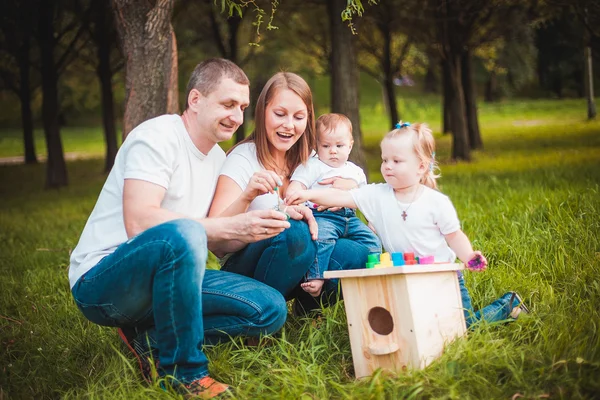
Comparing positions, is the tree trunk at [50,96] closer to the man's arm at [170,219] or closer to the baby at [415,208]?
the man's arm at [170,219]

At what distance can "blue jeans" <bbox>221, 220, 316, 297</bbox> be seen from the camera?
11.0 ft

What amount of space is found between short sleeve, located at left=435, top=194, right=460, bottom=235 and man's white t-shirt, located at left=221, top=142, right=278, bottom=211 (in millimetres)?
912

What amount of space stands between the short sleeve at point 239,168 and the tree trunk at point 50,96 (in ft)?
38.6

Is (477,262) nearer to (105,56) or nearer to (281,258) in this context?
(281,258)

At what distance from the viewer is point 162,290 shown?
283 centimetres

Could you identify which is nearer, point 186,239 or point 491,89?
point 186,239

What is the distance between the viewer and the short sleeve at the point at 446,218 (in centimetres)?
316

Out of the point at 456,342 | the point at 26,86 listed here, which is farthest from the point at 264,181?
the point at 26,86

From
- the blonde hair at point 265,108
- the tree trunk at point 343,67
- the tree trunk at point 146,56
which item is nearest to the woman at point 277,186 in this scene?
the blonde hair at point 265,108

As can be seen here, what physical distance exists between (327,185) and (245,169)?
49 centimetres

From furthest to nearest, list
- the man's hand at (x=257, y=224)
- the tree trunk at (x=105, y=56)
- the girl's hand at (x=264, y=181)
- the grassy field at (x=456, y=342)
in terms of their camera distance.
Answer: the tree trunk at (x=105, y=56) → the girl's hand at (x=264, y=181) → the man's hand at (x=257, y=224) → the grassy field at (x=456, y=342)

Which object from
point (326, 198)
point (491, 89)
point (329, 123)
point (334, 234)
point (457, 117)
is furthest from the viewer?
point (491, 89)

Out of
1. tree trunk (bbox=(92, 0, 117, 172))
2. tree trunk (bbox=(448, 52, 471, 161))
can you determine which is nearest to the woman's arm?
tree trunk (bbox=(92, 0, 117, 172))

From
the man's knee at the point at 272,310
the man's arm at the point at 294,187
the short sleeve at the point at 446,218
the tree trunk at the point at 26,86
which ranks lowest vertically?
the man's knee at the point at 272,310
